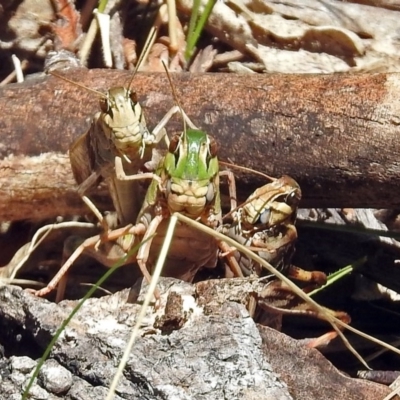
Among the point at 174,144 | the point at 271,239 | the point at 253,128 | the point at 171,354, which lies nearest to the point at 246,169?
the point at 253,128

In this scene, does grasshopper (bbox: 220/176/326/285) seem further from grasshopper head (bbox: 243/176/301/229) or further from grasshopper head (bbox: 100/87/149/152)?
grasshopper head (bbox: 100/87/149/152)

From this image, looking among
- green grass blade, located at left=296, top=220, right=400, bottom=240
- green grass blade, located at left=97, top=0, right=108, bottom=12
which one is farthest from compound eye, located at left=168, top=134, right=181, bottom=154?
green grass blade, located at left=97, top=0, right=108, bottom=12

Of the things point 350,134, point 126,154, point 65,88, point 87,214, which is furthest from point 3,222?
point 350,134

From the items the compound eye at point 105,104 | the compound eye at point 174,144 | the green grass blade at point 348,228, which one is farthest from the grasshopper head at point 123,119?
the green grass blade at point 348,228

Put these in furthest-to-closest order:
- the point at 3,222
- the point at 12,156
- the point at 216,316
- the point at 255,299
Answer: the point at 3,222
the point at 12,156
the point at 255,299
the point at 216,316

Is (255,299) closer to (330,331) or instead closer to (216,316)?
(216,316)
